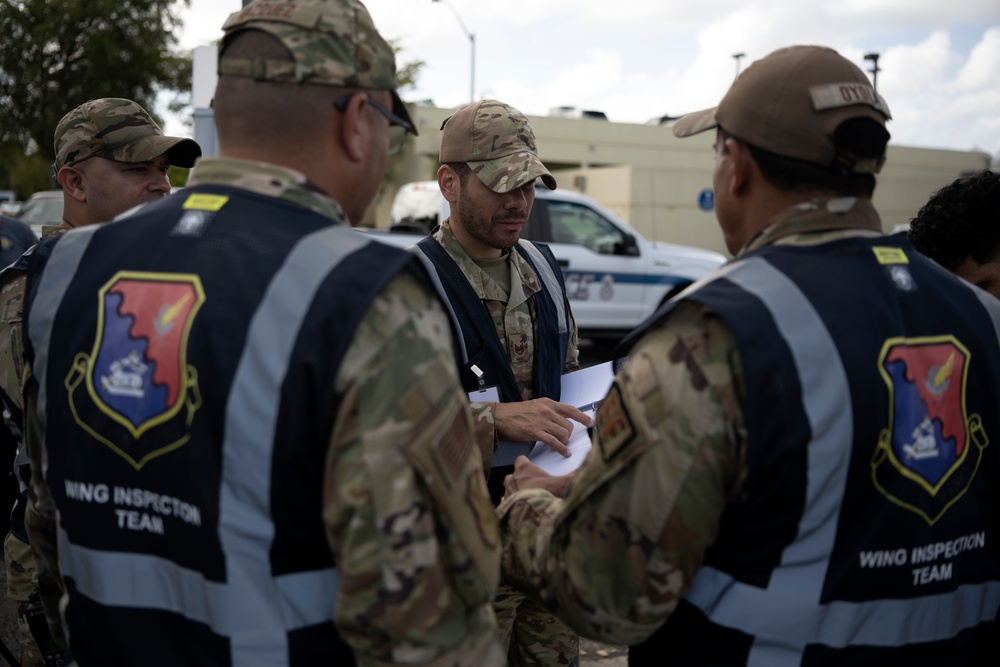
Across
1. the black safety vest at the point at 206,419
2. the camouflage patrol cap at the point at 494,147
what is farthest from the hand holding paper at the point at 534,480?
the camouflage patrol cap at the point at 494,147

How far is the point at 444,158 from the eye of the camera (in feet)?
9.67

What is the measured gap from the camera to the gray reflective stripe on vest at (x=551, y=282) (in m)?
2.95

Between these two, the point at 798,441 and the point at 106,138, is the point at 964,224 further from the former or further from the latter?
the point at 106,138

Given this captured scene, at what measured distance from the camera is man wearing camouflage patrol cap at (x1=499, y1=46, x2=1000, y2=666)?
1.47 meters

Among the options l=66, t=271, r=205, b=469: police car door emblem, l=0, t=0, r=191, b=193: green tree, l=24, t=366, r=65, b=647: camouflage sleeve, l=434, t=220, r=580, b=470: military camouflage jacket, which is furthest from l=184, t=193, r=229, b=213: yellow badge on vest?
l=0, t=0, r=191, b=193: green tree

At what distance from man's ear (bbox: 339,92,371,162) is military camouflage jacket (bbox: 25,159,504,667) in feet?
0.97

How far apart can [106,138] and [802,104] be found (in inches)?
87.8

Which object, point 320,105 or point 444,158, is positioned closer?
point 320,105

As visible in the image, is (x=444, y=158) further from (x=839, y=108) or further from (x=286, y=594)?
(x=286, y=594)

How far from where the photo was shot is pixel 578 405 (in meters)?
2.59

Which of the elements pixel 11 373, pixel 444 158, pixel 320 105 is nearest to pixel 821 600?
pixel 320 105

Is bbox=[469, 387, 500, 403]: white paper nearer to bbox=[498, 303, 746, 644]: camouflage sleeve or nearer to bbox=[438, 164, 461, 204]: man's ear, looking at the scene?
bbox=[438, 164, 461, 204]: man's ear

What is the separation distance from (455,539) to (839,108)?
1.01 meters

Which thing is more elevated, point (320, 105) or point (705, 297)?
point (320, 105)
